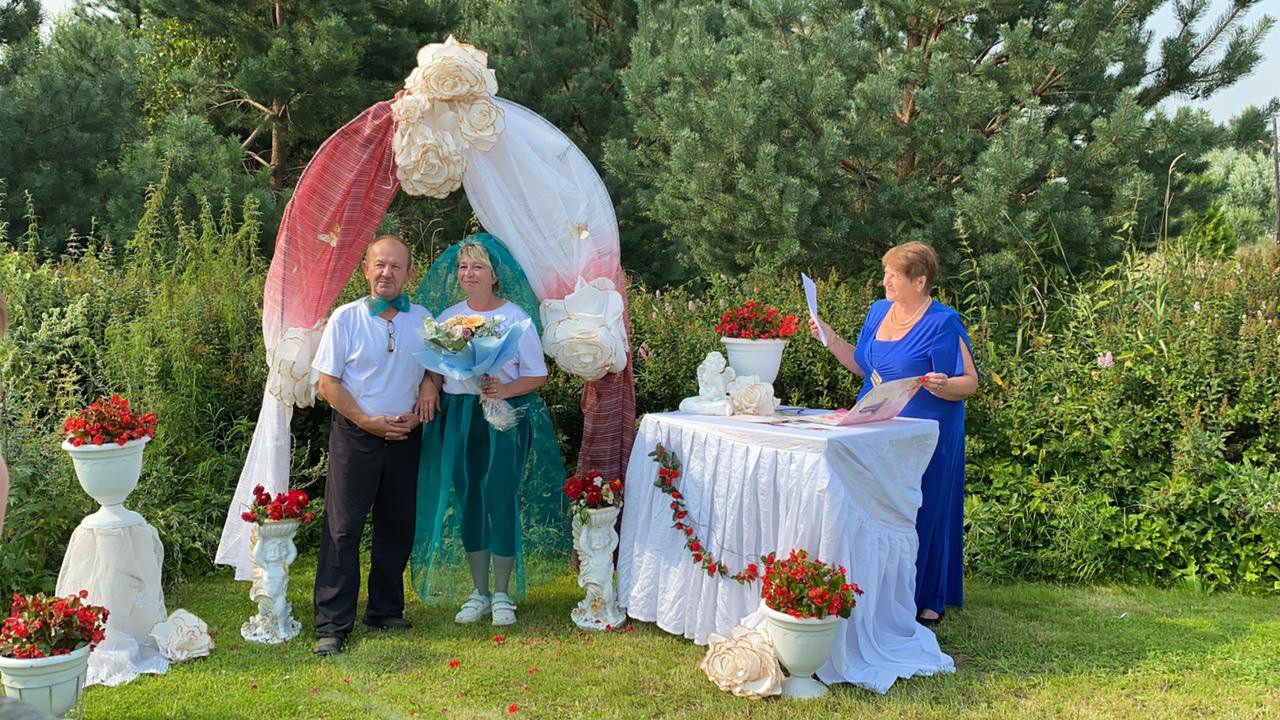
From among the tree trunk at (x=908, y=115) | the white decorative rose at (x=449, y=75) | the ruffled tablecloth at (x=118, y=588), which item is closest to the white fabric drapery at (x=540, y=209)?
the white decorative rose at (x=449, y=75)

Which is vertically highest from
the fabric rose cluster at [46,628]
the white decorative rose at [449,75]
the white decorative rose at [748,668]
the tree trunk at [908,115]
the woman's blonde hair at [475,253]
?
the tree trunk at [908,115]

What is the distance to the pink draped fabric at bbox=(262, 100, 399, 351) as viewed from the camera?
167 inches

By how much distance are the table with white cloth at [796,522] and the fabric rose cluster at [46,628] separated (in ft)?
6.92

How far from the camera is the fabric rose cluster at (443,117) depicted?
4.08 meters

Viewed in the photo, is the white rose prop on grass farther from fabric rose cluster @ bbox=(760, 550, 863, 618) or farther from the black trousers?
fabric rose cluster @ bbox=(760, 550, 863, 618)

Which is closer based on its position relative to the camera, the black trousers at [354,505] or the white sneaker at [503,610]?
the black trousers at [354,505]

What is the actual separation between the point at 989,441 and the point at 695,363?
177 centimetres

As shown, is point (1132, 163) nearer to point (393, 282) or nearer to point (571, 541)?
point (571, 541)

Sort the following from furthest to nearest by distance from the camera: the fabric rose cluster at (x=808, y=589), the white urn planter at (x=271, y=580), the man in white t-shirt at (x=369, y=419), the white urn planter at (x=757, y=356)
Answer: the white urn planter at (x=757, y=356), the white urn planter at (x=271, y=580), the man in white t-shirt at (x=369, y=419), the fabric rose cluster at (x=808, y=589)

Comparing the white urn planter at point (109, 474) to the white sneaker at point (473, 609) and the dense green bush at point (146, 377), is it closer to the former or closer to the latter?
the dense green bush at point (146, 377)

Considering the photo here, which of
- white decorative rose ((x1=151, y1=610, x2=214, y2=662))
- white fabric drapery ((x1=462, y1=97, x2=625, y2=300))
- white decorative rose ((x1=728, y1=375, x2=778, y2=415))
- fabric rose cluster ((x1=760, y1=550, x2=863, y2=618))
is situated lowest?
white decorative rose ((x1=151, y1=610, x2=214, y2=662))

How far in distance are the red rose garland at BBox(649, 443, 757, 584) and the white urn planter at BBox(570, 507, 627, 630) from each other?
30cm

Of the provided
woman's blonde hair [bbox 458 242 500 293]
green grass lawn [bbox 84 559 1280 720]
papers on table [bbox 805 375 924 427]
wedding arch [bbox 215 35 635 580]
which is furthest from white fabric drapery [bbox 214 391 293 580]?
papers on table [bbox 805 375 924 427]

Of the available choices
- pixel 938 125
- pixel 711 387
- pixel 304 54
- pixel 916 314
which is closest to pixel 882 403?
pixel 916 314
